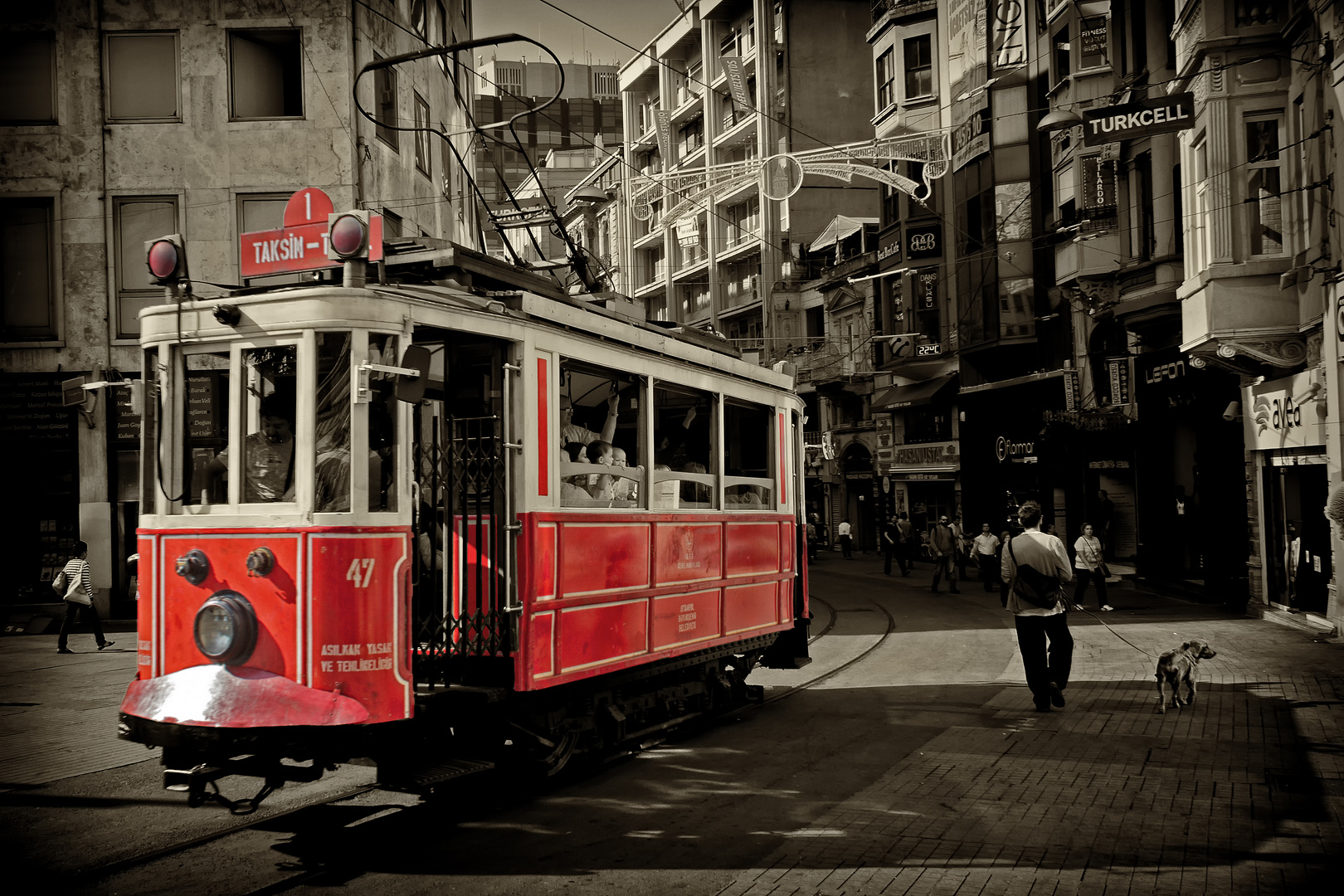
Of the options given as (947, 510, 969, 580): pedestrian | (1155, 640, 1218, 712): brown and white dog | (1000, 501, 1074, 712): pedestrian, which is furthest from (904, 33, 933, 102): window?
(1155, 640, 1218, 712): brown and white dog

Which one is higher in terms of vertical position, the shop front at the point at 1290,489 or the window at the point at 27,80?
the window at the point at 27,80

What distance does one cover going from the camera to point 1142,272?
22969 millimetres

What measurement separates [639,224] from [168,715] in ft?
210

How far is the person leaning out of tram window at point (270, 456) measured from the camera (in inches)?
246

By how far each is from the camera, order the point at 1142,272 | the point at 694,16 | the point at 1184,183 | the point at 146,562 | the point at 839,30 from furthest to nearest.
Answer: the point at 694,16 → the point at 839,30 → the point at 1142,272 → the point at 1184,183 → the point at 146,562

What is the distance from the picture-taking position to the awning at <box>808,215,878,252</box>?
45.2 meters

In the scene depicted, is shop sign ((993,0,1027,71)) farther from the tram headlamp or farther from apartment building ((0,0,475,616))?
the tram headlamp

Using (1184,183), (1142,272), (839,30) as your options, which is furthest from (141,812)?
(839,30)

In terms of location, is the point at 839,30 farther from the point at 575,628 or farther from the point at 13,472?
the point at 575,628

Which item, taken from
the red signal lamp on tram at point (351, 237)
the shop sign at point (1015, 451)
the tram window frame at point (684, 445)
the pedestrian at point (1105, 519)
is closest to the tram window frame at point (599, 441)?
the tram window frame at point (684, 445)

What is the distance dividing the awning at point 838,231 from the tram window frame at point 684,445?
35.9m

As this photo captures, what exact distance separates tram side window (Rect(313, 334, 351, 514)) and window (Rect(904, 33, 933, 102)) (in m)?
34.3

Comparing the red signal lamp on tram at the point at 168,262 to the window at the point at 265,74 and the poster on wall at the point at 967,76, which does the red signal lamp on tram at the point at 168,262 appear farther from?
the poster on wall at the point at 967,76

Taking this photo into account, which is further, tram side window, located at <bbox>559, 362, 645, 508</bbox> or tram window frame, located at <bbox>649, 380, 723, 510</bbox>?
tram window frame, located at <bbox>649, 380, 723, 510</bbox>
